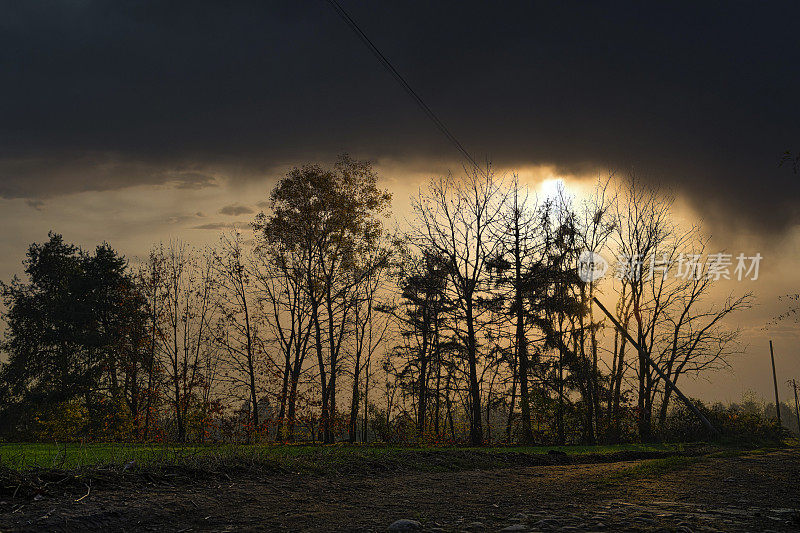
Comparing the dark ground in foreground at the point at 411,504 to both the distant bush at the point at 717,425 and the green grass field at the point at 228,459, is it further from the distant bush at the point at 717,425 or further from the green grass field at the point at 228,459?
the distant bush at the point at 717,425

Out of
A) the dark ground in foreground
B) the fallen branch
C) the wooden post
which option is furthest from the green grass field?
the wooden post

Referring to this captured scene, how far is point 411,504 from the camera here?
22.8ft

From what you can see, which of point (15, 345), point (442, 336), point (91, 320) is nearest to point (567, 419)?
point (442, 336)

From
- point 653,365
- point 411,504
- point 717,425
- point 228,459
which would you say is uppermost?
point 653,365

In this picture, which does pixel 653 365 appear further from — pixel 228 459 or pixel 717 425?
pixel 228 459

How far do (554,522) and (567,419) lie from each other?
74.2ft

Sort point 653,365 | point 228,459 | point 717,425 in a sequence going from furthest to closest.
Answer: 1. point 717,425
2. point 653,365
3. point 228,459

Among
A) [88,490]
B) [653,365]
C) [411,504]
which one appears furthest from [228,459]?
[653,365]

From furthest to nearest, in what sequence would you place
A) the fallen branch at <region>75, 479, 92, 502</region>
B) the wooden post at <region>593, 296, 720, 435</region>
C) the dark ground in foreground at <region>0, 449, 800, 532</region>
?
the wooden post at <region>593, 296, 720, 435</region>
the fallen branch at <region>75, 479, 92, 502</region>
the dark ground in foreground at <region>0, 449, 800, 532</region>

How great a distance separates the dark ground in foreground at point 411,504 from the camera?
5.40 meters

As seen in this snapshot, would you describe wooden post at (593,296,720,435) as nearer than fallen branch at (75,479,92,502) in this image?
No

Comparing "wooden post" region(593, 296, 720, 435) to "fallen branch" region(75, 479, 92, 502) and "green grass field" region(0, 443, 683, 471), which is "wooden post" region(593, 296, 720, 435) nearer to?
"green grass field" region(0, 443, 683, 471)

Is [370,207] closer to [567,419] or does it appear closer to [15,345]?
[567,419]

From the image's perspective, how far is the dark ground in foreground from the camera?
5.40 metres
